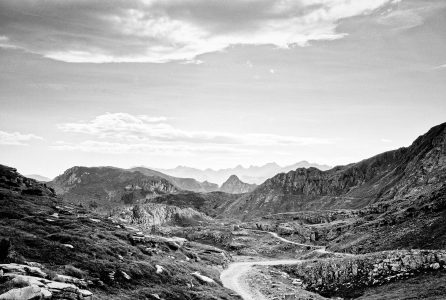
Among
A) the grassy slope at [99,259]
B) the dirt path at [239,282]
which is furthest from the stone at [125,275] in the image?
the dirt path at [239,282]

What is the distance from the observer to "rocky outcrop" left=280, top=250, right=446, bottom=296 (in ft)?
162

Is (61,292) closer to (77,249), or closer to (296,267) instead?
(77,249)

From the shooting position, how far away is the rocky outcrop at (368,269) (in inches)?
1945

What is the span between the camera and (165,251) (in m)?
→ 72.6

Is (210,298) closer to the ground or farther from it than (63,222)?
closer to the ground

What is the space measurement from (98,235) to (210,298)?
2728 cm

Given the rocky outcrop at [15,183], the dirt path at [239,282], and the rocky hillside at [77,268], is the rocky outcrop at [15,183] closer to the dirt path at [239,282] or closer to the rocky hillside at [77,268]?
the rocky hillside at [77,268]

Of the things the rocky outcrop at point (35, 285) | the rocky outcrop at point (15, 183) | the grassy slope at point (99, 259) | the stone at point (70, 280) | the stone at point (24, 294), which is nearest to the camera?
the stone at point (24, 294)

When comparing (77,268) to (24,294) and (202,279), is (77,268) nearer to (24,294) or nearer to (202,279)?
(24,294)

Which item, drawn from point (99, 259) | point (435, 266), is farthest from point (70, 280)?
point (435, 266)

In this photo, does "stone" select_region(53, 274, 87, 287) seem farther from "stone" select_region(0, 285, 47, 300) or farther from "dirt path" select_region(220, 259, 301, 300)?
"dirt path" select_region(220, 259, 301, 300)

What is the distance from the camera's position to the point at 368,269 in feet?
182

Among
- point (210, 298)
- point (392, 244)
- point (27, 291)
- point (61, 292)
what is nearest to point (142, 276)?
point (210, 298)

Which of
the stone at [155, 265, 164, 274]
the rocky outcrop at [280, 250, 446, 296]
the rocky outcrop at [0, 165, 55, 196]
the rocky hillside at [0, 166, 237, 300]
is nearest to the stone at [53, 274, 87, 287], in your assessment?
the rocky hillside at [0, 166, 237, 300]
